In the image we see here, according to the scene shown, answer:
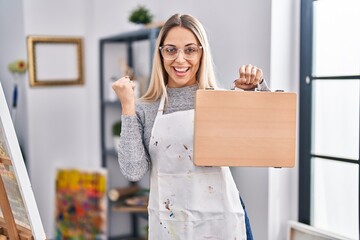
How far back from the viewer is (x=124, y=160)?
1.40 meters

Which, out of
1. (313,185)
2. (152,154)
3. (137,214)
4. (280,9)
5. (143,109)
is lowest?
(137,214)

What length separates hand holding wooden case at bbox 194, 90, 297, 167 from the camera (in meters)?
1.30

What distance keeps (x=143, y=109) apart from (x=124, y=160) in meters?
0.16

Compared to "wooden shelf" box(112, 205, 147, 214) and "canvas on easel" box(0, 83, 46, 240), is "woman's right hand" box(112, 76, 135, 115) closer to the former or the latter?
"canvas on easel" box(0, 83, 46, 240)

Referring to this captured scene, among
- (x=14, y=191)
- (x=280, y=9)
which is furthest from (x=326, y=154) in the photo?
(x=14, y=191)

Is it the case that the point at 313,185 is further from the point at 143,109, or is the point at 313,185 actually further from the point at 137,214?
the point at 137,214

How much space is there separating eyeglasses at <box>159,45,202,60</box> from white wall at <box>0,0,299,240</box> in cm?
81

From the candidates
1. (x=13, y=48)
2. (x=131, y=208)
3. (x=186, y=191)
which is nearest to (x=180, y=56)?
(x=186, y=191)

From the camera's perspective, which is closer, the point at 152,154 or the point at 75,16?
the point at 152,154

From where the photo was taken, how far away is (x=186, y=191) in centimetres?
143

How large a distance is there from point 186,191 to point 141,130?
0.69 feet

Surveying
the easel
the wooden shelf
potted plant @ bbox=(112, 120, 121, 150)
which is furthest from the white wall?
the easel

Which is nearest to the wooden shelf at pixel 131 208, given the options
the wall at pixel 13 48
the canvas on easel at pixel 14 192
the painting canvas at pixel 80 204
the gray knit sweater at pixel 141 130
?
the painting canvas at pixel 80 204

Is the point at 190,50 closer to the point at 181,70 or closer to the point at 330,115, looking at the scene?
the point at 181,70
